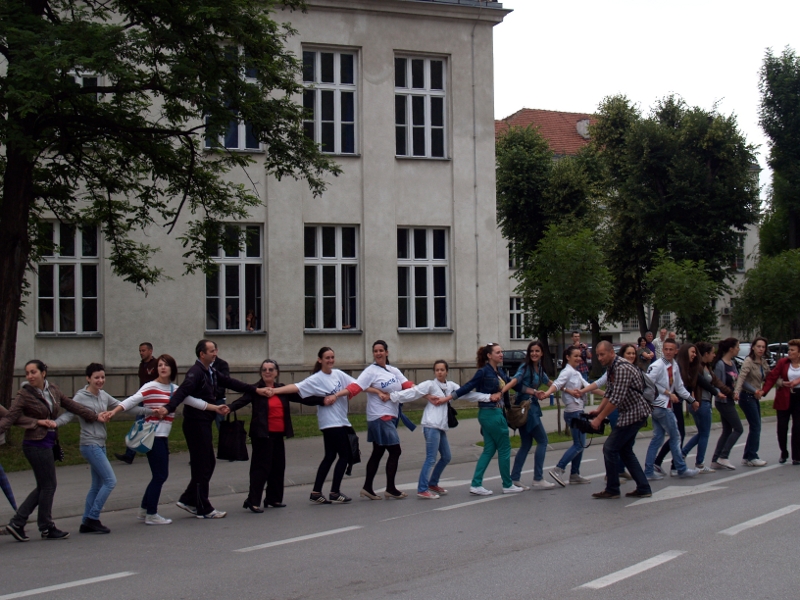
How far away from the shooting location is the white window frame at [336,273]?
2478 centimetres

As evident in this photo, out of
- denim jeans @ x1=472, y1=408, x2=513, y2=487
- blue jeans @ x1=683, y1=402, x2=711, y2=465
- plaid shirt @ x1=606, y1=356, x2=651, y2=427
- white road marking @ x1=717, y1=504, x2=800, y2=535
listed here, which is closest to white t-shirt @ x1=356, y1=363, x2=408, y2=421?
denim jeans @ x1=472, y1=408, x2=513, y2=487

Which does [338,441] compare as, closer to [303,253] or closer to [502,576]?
[502,576]

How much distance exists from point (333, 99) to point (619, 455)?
53.4ft

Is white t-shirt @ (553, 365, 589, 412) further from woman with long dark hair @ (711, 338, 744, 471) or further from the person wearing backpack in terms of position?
woman with long dark hair @ (711, 338, 744, 471)

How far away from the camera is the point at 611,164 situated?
51125mm

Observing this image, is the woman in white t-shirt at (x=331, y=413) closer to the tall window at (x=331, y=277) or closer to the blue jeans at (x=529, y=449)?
the blue jeans at (x=529, y=449)

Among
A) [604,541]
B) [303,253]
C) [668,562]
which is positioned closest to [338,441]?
[604,541]

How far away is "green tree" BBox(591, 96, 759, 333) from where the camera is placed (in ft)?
149

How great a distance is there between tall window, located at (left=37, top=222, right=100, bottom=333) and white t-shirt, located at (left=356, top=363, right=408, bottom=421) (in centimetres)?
1414

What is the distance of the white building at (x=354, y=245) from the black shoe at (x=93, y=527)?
14.2 metres

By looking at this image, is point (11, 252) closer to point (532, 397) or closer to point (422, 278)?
point (532, 397)

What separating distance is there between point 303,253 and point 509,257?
30.2 metres

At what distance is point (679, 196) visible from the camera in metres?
45.9

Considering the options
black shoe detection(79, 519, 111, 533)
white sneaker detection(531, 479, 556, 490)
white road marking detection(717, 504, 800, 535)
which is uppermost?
white road marking detection(717, 504, 800, 535)
